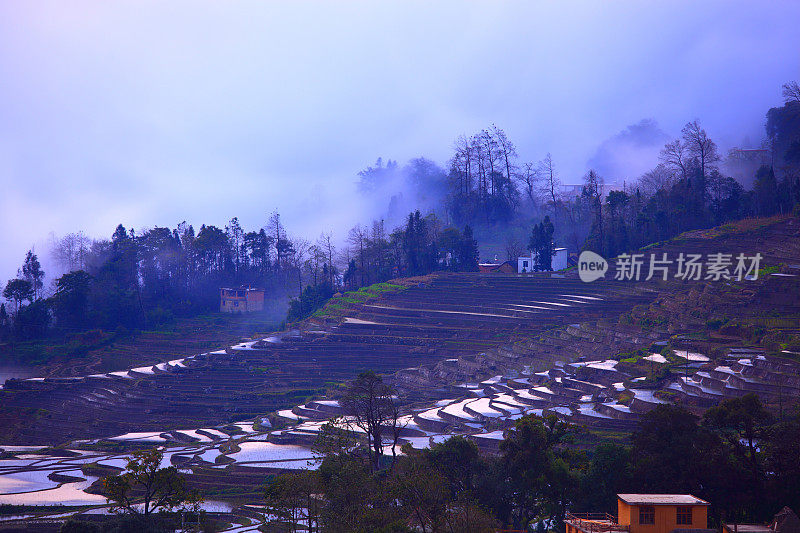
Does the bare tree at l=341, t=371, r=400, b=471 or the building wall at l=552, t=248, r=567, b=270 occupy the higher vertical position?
the building wall at l=552, t=248, r=567, b=270

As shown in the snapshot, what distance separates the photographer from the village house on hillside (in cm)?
5697

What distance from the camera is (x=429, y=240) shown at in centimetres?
5384

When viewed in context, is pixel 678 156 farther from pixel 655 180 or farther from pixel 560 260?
pixel 560 260

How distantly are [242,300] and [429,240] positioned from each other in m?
14.6

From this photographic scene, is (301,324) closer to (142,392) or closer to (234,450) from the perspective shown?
(142,392)

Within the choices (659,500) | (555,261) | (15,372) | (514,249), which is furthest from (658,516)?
(15,372)

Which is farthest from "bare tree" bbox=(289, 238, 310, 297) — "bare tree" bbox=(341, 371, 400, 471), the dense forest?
"bare tree" bbox=(341, 371, 400, 471)

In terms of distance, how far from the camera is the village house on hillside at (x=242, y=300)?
5697 cm

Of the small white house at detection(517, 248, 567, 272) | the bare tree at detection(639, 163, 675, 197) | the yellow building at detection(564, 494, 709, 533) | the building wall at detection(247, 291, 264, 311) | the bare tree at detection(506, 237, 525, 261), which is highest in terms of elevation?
the bare tree at detection(639, 163, 675, 197)

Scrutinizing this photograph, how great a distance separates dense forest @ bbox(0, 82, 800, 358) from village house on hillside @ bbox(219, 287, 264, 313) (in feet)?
3.86

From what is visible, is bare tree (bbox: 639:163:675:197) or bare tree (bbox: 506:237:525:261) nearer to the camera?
bare tree (bbox: 506:237:525:261)

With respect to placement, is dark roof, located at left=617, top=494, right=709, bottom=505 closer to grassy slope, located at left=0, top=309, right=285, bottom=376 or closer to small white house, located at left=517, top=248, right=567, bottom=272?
small white house, located at left=517, top=248, right=567, bottom=272

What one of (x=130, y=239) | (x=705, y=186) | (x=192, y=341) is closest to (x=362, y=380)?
(x=192, y=341)

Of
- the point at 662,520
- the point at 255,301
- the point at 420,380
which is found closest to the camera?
the point at 662,520
